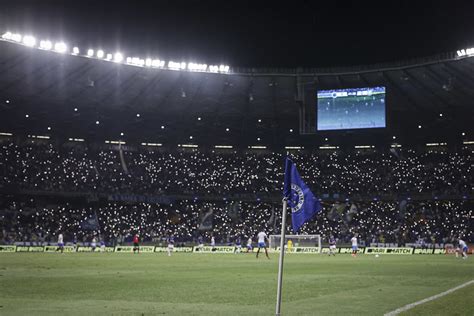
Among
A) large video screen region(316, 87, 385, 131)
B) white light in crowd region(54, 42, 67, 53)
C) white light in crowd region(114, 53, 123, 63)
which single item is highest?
white light in crowd region(114, 53, 123, 63)

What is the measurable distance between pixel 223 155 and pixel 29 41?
139 feet

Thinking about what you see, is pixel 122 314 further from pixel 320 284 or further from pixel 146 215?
pixel 146 215

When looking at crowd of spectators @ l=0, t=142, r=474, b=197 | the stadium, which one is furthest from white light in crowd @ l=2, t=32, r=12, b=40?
crowd of spectators @ l=0, t=142, r=474, b=197

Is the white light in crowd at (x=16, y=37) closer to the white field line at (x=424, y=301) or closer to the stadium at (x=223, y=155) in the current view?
the stadium at (x=223, y=155)

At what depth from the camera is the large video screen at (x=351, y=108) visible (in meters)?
56.6

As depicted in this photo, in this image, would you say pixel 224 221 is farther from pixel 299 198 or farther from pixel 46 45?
pixel 299 198

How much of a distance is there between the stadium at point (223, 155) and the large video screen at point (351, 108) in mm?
138

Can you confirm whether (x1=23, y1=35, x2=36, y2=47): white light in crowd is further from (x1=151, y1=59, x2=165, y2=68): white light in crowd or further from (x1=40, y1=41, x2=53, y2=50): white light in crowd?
(x1=151, y1=59, x2=165, y2=68): white light in crowd

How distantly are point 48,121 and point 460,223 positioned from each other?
51.5 m

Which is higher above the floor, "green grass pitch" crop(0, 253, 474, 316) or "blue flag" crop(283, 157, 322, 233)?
"blue flag" crop(283, 157, 322, 233)

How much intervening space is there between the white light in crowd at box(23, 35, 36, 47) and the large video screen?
90.4 feet

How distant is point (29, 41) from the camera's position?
48.2 metres

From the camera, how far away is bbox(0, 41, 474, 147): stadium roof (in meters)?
56.8

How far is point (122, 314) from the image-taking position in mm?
12688
